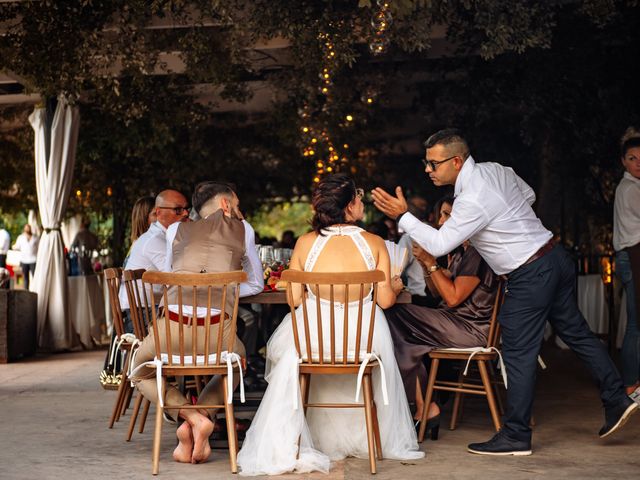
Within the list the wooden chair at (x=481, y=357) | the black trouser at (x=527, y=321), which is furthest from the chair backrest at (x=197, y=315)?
the black trouser at (x=527, y=321)

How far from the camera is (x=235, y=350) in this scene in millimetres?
5086

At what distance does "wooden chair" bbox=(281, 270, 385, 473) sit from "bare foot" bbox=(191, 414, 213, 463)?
47cm

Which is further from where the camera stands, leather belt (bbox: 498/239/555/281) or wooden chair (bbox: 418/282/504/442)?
wooden chair (bbox: 418/282/504/442)

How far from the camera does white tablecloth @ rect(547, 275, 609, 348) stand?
10.4 metres

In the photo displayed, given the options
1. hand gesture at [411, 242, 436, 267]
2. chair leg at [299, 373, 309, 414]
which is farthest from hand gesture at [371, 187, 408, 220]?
chair leg at [299, 373, 309, 414]

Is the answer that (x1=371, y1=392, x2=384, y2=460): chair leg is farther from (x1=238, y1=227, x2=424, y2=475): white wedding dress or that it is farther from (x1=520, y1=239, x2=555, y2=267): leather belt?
(x1=520, y1=239, x2=555, y2=267): leather belt

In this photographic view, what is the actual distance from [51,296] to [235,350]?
609 centimetres

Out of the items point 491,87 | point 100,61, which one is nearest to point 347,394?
point 100,61

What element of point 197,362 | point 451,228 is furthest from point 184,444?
point 451,228

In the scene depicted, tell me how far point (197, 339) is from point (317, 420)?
74 cm

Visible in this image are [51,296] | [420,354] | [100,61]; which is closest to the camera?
[420,354]

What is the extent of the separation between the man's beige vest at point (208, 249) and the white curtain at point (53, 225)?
587 centimetres

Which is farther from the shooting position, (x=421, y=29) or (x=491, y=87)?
(x=491, y=87)

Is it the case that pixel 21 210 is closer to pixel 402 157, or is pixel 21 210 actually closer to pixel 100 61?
pixel 402 157
